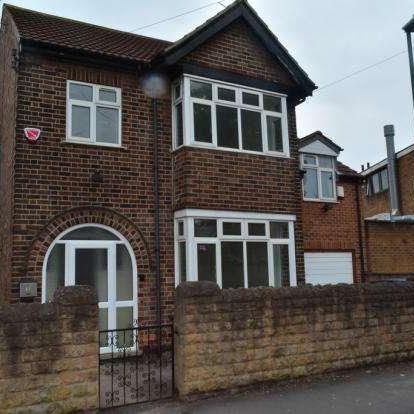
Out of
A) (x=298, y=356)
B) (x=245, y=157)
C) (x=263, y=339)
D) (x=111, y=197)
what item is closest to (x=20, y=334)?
(x=263, y=339)

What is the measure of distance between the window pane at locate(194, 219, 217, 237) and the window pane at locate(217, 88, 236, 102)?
2708mm

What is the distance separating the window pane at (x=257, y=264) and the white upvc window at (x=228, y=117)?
208 centimetres

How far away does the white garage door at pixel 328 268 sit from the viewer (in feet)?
45.0

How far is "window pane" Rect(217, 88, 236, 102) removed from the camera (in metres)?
10.5

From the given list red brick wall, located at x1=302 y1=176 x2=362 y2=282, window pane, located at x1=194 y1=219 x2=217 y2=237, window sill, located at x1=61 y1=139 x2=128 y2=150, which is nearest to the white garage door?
red brick wall, located at x1=302 y1=176 x2=362 y2=282

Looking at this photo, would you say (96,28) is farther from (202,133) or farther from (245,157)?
(245,157)

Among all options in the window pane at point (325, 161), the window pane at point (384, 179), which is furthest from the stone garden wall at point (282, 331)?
the window pane at point (384, 179)

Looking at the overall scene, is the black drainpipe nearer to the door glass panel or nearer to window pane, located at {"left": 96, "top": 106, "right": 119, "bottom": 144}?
window pane, located at {"left": 96, "top": 106, "right": 119, "bottom": 144}

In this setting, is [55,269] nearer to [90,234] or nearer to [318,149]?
[90,234]

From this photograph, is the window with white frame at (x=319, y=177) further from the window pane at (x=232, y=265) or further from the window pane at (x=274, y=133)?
the window pane at (x=232, y=265)

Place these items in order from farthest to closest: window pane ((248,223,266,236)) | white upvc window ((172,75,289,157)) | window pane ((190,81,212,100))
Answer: window pane ((248,223,266,236))
window pane ((190,81,212,100))
white upvc window ((172,75,289,157))

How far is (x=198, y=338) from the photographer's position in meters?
6.18

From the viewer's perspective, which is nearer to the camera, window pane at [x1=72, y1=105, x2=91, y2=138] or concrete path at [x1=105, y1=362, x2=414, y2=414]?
concrete path at [x1=105, y1=362, x2=414, y2=414]

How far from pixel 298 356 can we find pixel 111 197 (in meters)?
4.71
